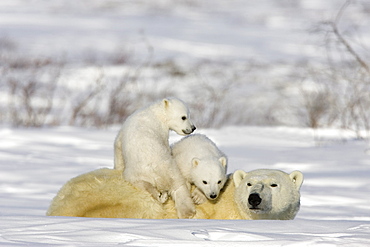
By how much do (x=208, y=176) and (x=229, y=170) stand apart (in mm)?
3167

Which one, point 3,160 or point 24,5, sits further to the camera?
point 24,5

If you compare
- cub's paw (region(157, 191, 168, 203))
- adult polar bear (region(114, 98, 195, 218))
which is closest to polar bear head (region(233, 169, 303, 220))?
adult polar bear (region(114, 98, 195, 218))

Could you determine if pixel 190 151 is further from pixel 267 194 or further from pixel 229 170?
pixel 229 170

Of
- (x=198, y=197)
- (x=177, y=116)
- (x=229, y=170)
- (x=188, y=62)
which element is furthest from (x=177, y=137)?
(x=188, y=62)

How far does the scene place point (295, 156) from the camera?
816 centimetres

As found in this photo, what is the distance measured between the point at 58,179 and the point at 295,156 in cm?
289

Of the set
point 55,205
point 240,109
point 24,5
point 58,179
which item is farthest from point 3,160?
point 24,5

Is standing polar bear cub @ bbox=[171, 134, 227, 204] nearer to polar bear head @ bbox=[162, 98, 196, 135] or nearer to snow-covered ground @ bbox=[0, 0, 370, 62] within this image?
polar bear head @ bbox=[162, 98, 196, 135]

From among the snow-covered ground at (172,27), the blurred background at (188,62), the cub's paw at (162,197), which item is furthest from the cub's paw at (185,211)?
the snow-covered ground at (172,27)

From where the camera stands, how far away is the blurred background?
10.9m

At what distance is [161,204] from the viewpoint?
4.12m

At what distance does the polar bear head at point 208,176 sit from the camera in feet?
13.4

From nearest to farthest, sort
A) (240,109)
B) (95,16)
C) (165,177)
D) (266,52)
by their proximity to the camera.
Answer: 1. (165,177)
2. (240,109)
3. (266,52)
4. (95,16)

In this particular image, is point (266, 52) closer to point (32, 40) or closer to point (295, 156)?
point (32, 40)
